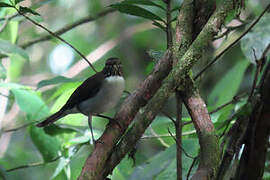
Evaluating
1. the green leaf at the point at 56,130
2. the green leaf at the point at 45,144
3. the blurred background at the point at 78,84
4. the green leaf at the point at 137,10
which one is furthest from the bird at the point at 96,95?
the green leaf at the point at 137,10

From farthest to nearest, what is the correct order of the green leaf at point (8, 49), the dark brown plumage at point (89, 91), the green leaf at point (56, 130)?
1. the dark brown plumage at point (89, 91)
2. the green leaf at point (56, 130)
3. the green leaf at point (8, 49)

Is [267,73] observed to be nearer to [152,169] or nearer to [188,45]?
[188,45]

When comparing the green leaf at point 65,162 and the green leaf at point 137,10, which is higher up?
the green leaf at point 137,10

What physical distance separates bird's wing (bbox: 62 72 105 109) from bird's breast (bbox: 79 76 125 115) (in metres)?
0.05

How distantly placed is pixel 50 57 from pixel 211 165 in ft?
19.3

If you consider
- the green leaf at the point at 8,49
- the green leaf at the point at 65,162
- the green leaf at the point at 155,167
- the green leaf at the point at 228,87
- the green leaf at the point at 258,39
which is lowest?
the green leaf at the point at 65,162

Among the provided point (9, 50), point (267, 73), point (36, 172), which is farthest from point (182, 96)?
point (36, 172)

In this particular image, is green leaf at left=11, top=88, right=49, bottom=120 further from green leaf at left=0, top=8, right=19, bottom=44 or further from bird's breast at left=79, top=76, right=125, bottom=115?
green leaf at left=0, top=8, right=19, bottom=44

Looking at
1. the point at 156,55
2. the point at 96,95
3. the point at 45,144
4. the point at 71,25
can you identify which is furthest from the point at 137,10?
the point at 71,25

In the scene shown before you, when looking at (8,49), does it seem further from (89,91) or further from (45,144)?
(89,91)

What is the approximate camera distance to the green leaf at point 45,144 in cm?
343

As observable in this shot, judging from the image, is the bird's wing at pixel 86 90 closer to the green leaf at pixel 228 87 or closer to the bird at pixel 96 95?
the bird at pixel 96 95

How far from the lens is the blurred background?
301 centimetres

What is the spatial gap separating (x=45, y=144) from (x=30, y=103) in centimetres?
34
